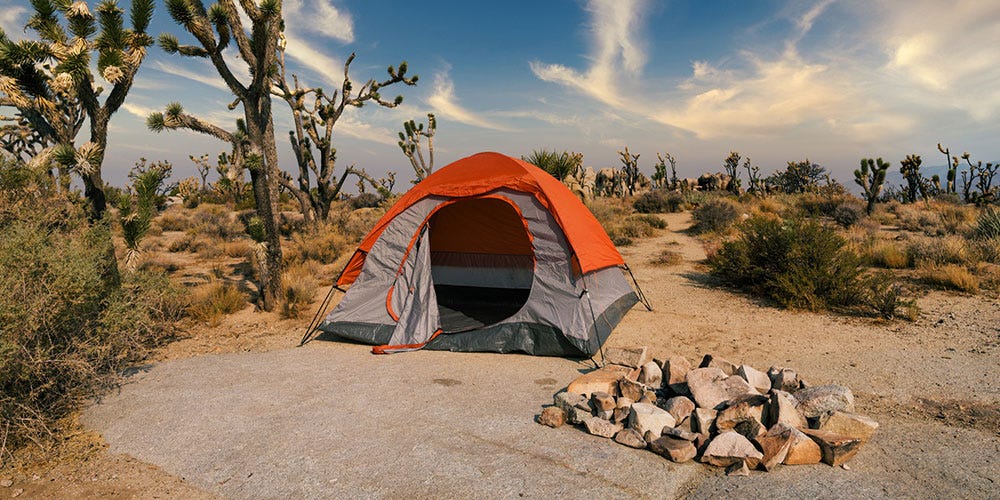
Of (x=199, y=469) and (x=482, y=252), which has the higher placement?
(x=482, y=252)

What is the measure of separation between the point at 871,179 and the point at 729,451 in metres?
23.8

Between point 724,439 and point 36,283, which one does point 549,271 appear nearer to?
point 724,439

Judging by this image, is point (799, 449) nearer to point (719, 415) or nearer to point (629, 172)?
point (719, 415)

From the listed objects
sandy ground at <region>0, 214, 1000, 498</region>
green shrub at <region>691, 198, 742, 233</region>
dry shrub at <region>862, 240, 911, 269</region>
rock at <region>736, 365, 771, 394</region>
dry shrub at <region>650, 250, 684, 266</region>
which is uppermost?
green shrub at <region>691, 198, 742, 233</region>

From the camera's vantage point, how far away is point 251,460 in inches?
142

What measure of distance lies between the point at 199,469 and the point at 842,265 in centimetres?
910

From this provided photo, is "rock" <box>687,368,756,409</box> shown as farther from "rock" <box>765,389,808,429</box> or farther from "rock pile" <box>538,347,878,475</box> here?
"rock" <box>765,389,808,429</box>

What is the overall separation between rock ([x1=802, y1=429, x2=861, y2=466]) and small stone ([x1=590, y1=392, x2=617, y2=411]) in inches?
57.9

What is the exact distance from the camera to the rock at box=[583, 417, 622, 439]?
3.82 meters

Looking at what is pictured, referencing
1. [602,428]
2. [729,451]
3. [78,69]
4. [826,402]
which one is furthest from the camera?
[78,69]

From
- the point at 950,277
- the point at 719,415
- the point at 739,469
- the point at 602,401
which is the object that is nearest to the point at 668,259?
the point at 950,277

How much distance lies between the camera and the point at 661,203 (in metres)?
22.3

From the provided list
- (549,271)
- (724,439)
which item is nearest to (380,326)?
(549,271)

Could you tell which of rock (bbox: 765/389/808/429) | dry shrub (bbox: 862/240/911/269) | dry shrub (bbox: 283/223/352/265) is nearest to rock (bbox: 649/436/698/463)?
rock (bbox: 765/389/808/429)
